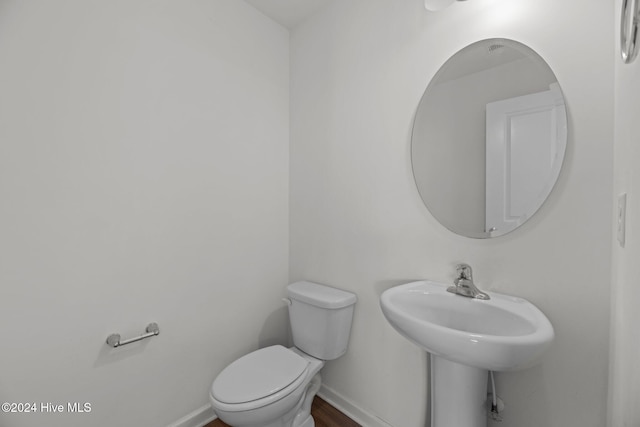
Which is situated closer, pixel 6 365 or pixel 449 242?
pixel 6 365

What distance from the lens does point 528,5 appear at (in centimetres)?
99

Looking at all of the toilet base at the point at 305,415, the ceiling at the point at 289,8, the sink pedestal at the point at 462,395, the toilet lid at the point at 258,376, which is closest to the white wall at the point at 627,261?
the sink pedestal at the point at 462,395

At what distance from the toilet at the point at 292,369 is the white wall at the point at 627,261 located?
99 centimetres

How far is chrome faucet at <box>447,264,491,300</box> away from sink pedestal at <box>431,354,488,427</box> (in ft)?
0.85

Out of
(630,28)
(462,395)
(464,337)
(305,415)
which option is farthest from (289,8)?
(305,415)

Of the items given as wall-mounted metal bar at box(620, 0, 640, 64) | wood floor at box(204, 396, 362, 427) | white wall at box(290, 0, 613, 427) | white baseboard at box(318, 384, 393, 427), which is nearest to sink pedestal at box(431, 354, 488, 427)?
white wall at box(290, 0, 613, 427)

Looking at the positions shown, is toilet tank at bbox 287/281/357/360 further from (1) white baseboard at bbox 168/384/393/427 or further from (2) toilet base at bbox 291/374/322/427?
(1) white baseboard at bbox 168/384/393/427

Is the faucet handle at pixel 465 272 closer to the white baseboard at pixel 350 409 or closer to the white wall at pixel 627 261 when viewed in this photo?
the white wall at pixel 627 261

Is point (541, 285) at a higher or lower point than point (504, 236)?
lower

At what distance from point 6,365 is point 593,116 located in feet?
7.19

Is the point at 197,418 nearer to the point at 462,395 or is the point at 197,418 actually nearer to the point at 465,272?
the point at 462,395

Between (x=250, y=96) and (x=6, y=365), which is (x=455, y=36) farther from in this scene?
(x=6, y=365)

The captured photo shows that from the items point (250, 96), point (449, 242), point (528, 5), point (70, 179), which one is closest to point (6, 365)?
point (70, 179)

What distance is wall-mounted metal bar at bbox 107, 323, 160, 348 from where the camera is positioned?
1152 millimetres
